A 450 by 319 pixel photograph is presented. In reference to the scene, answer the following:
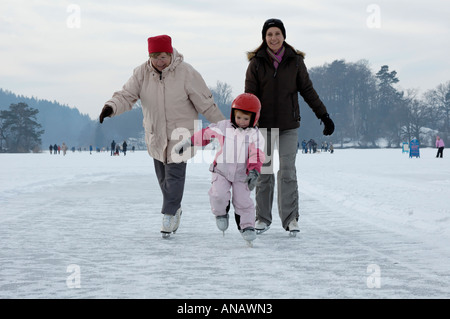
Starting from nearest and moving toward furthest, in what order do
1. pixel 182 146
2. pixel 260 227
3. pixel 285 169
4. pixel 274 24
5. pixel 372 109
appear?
pixel 182 146 < pixel 274 24 < pixel 285 169 < pixel 260 227 < pixel 372 109

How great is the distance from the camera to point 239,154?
17.6ft

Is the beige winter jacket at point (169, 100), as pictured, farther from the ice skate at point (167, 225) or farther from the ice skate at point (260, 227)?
the ice skate at point (260, 227)

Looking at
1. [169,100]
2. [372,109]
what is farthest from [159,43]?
[372,109]

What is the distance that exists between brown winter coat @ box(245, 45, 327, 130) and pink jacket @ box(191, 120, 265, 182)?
78 centimetres

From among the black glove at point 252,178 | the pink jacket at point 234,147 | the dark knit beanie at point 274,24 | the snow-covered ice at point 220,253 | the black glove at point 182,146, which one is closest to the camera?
the snow-covered ice at point 220,253

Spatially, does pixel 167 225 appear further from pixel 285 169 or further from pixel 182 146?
pixel 285 169

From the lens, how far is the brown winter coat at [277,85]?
20.1 feet

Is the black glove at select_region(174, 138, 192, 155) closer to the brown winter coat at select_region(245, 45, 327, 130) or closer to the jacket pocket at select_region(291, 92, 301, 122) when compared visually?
the brown winter coat at select_region(245, 45, 327, 130)

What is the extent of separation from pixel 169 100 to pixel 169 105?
0.05 meters

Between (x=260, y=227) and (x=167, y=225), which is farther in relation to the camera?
(x=260, y=227)

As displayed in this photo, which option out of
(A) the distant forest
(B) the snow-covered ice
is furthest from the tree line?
(B) the snow-covered ice

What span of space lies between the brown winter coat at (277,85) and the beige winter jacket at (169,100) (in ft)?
1.46

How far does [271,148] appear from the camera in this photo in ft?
20.2

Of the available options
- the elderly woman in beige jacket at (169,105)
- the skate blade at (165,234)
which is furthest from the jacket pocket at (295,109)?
the skate blade at (165,234)
